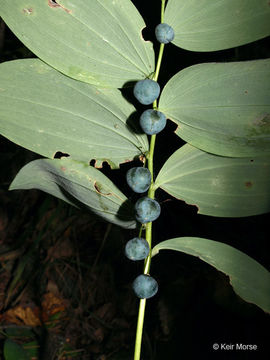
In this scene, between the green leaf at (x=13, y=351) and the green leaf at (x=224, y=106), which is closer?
the green leaf at (x=224, y=106)

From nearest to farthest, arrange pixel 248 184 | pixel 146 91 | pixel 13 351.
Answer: pixel 146 91
pixel 248 184
pixel 13 351

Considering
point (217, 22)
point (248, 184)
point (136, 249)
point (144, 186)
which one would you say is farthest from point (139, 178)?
point (217, 22)

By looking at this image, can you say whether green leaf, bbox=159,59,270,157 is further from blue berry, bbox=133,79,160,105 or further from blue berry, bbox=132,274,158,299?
blue berry, bbox=132,274,158,299

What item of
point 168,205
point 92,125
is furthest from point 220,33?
point 168,205

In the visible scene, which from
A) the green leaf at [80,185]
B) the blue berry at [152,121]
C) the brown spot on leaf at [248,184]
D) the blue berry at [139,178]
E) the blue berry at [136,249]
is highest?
the blue berry at [152,121]

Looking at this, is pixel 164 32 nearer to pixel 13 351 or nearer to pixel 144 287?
pixel 144 287

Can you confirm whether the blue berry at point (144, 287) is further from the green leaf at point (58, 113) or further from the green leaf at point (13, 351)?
the green leaf at point (13, 351)

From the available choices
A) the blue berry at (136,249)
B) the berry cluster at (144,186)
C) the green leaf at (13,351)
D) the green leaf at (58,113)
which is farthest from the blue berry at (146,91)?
the green leaf at (13,351)
